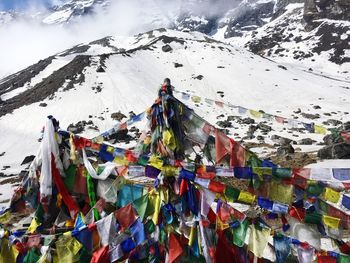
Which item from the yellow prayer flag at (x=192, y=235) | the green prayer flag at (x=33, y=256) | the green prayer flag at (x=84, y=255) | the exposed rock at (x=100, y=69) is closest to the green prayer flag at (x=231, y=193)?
the yellow prayer flag at (x=192, y=235)

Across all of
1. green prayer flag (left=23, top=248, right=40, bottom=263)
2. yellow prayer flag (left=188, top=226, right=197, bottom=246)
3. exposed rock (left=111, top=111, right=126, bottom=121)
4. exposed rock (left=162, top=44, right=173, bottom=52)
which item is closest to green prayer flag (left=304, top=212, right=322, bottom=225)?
yellow prayer flag (left=188, top=226, right=197, bottom=246)

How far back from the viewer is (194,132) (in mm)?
10219

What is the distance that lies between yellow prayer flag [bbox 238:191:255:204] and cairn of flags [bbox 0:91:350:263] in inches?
0.7

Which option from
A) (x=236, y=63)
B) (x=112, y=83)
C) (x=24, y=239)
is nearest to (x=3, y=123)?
(x=112, y=83)

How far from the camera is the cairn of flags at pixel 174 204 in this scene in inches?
334

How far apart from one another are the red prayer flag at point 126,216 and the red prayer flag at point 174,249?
851 mm

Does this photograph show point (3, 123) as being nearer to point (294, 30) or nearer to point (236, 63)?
point (236, 63)

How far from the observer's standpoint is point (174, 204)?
8.95 meters

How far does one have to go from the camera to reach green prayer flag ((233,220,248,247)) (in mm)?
8562

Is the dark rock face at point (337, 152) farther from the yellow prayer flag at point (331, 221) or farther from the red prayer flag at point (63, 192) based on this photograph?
the red prayer flag at point (63, 192)

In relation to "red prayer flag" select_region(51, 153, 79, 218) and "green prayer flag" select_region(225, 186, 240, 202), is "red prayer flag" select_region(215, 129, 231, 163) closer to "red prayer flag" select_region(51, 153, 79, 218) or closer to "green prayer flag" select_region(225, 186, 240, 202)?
"green prayer flag" select_region(225, 186, 240, 202)

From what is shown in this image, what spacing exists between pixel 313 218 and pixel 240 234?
1367 millimetres

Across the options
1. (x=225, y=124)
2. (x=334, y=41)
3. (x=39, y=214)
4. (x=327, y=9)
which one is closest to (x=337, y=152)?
(x=39, y=214)

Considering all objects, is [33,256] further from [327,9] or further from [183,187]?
[327,9]
